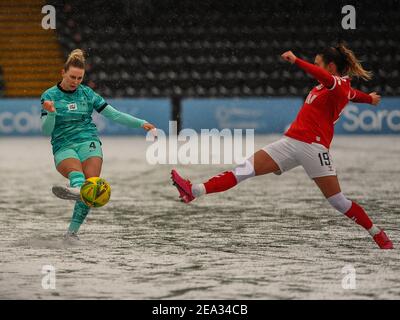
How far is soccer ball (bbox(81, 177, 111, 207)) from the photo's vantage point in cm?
676

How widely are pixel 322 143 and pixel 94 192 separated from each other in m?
1.82

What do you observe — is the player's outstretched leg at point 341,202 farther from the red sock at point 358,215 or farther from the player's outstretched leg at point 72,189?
the player's outstretched leg at point 72,189

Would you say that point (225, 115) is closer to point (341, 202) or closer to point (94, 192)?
point (341, 202)

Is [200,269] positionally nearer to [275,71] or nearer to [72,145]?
[72,145]

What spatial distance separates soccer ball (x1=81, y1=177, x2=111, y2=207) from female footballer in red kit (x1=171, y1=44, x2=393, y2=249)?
581mm

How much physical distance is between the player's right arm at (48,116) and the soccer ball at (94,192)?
1.83ft

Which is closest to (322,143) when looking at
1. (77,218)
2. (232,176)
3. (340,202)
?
(340,202)

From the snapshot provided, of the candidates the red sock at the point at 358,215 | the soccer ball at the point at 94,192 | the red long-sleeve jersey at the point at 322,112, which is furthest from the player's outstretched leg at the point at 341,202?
the soccer ball at the point at 94,192

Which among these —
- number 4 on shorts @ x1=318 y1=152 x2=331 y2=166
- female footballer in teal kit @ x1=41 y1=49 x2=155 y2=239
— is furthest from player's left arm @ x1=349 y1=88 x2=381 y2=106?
female footballer in teal kit @ x1=41 y1=49 x2=155 y2=239

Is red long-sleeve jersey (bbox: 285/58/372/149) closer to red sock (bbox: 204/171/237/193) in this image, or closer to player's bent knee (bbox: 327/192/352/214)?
player's bent knee (bbox: 327/192/352/214)

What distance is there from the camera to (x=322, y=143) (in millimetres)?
6824

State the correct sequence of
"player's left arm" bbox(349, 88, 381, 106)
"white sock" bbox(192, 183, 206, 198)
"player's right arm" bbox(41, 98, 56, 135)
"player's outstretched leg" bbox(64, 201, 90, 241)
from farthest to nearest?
"player's outstretched leg" bbox(64, 201, 90, 241), "white sock" bbox(192, 183, 206, 198), "player's left arm" bbox(349, 88, 381, 106), "player's right arm" bbox(41, 98, 56, 135)

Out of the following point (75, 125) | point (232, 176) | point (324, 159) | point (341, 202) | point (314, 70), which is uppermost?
point (314, 70)
